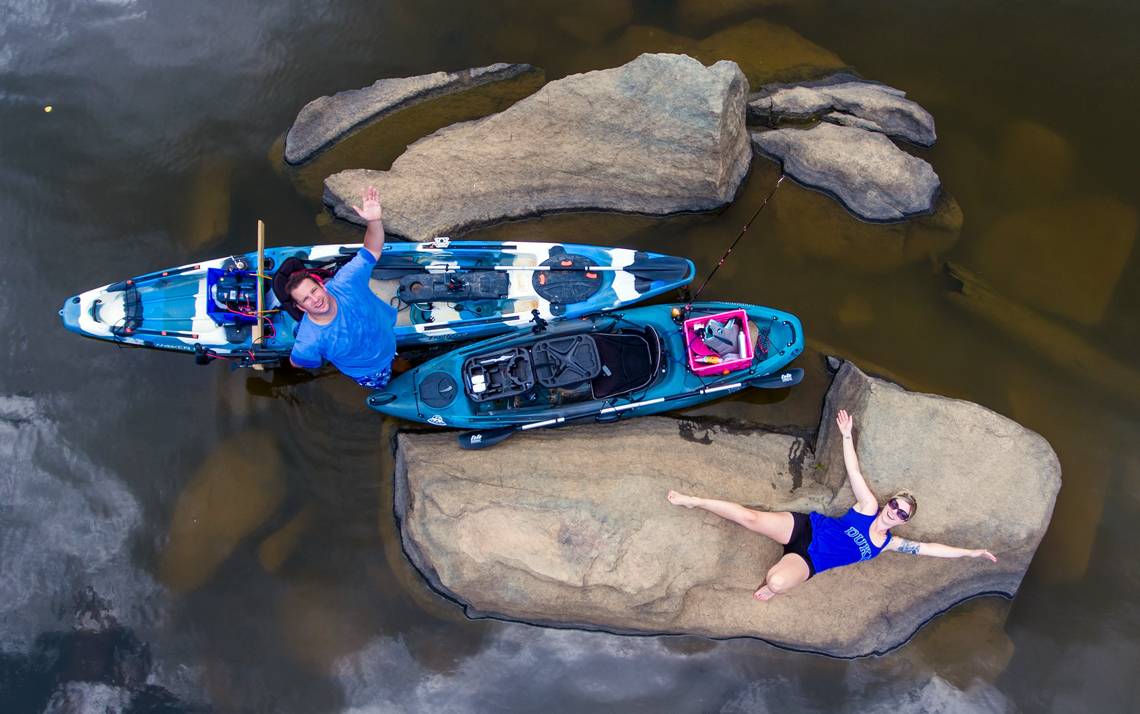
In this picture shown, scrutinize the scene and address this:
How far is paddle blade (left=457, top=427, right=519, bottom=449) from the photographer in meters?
8.79

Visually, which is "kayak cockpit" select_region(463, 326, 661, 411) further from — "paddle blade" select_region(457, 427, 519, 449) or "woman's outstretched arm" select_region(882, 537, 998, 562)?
"woman's outstretched arm" select_region(882, 537, 998, 562)

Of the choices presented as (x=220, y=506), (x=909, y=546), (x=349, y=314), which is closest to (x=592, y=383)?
(x=349, y=314)

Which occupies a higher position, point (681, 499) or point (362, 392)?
point (362, 392)

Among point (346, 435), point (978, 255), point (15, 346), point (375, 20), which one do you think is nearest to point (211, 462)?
point (346, 435)

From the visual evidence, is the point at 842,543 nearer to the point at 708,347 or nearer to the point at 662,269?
the point at 708,347

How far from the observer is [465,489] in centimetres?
881

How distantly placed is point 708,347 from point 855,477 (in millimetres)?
2488

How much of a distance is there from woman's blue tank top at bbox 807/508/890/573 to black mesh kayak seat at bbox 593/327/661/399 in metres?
2.92

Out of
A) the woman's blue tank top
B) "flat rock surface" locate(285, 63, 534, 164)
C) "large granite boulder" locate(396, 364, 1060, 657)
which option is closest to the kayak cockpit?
"large granite boulder" locate(396, 364, 1060, 657)

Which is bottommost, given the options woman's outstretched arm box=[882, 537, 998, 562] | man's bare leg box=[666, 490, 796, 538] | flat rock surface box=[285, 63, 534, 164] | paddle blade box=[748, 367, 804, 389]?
woman's outstretched arm box=[882, 537, 998, 562]

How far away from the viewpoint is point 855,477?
8.32 metres

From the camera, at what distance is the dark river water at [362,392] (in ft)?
29.3

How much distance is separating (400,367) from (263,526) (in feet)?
10.0

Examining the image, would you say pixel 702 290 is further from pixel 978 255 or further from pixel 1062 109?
pixel 1062 109
